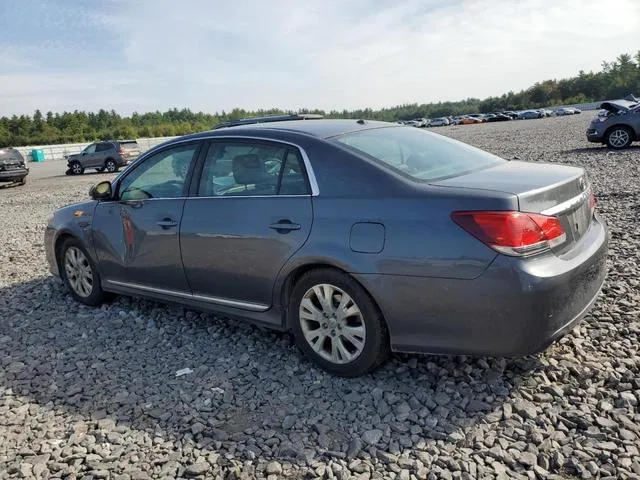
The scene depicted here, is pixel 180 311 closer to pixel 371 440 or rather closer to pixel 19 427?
pixel 19 427

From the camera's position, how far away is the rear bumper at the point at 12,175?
66.9ft

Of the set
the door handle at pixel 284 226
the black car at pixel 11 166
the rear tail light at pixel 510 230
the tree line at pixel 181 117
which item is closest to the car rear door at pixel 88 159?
the black car at pixel 11 166

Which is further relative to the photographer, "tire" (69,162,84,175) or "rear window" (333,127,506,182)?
"tire" (69,162,84,175)

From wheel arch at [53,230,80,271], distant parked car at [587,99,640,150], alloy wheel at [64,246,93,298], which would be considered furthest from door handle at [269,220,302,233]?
distant parked car at [587,99,640,150]

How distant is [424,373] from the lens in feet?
11.4

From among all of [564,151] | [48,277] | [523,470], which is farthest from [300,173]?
[564,151]

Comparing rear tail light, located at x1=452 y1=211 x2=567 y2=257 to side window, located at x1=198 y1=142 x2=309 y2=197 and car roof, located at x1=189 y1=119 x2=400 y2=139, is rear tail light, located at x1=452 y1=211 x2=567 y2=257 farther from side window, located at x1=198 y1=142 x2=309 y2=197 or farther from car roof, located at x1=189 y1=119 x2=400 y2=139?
car roof, located at x1=189 y1=119 x2=400 y2=139

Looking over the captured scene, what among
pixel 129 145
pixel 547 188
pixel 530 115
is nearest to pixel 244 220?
pixel 547 188

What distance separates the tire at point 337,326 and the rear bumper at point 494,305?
10 centimetres

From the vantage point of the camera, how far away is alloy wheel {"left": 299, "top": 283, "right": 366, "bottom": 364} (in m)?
3.34

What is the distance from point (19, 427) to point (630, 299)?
4447 mm

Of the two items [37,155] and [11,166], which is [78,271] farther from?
[37,155]

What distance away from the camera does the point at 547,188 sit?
3018 mm

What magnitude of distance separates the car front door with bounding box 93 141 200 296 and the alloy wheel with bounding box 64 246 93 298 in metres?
0.34
